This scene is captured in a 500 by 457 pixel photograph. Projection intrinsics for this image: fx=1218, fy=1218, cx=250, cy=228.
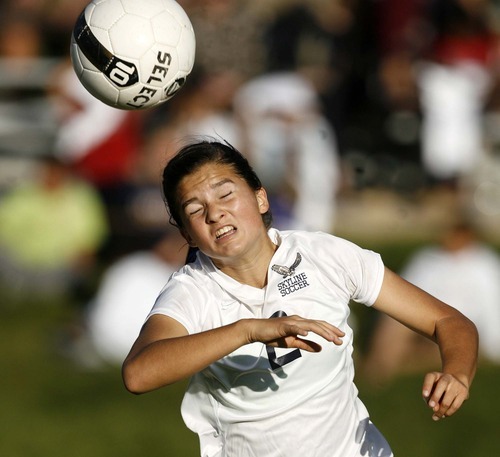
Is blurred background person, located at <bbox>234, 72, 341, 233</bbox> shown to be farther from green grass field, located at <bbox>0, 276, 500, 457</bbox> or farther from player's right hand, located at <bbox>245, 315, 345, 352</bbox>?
player's right hand, located at <bbox>245, 315, 345, 352</bbox>

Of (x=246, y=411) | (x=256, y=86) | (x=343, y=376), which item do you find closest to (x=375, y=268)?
(x=343, y=376)

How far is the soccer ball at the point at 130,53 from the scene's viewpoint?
18.2 ft

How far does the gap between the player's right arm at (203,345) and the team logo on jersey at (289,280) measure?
17.0 inches

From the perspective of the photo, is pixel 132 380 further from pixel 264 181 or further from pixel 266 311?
pixel 264 181

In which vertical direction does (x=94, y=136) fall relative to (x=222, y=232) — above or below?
below

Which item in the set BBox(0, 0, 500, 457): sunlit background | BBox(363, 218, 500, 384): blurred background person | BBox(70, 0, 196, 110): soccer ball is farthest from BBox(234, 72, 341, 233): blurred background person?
BBox(70, 0, 196, 110): soccer ball

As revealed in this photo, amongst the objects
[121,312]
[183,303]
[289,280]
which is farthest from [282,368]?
[121,312]

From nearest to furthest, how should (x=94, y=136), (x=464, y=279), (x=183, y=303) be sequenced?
(x=183, y=303) → (x=464, y=279) → (x=94, y=136)

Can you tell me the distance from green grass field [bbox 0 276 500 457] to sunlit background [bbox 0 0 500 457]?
2 cm

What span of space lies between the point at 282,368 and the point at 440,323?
0.67 meters

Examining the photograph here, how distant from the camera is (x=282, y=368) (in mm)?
4812

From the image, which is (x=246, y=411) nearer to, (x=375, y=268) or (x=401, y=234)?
(x=375, y=268)

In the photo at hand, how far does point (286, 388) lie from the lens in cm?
484

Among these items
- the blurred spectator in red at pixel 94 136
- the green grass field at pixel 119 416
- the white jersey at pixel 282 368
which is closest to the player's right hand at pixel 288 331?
the white jersey at pixel 282 368
